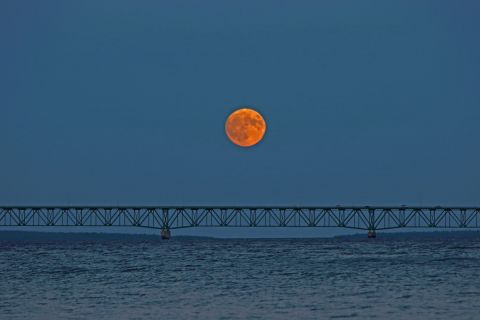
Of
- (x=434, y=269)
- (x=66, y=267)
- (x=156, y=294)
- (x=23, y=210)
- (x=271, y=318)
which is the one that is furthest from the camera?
(x=23, y=210)

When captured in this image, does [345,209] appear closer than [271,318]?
No

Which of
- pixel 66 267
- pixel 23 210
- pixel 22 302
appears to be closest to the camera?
pixel 22 302

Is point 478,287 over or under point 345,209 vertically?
under

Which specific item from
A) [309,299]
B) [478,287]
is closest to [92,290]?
[309,299]

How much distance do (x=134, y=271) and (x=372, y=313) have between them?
29.0 m

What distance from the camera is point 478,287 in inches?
1674

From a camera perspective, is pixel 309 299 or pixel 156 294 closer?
pixel 309 299

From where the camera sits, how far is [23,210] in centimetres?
15662

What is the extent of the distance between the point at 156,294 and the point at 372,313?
11707 mm

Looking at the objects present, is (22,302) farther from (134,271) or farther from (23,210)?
(23,210)

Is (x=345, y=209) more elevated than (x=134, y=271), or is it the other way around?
(x=345, y=209)

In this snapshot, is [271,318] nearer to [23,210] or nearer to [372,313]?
[372,313]

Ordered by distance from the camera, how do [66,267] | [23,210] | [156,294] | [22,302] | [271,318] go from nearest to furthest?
1. [271,318]
2. [22,302]
3. [156,294]
4. [66,267]
5. [23,210]

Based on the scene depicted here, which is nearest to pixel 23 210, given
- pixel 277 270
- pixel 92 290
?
pixel 277 270
